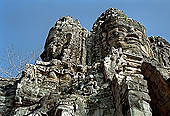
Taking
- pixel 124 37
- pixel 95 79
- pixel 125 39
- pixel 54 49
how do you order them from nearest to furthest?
pixel 95 79
pixel 125 39
pixel 124 37
pixel 54 49

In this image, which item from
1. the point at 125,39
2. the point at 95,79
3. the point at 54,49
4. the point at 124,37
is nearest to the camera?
the point at 95,79

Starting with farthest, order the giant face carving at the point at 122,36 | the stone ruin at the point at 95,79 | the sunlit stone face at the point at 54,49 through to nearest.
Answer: the sunlit stone face at the point at 54,49, the giant face carving at the point at 122,36, the stone ruin at the point at 95,79

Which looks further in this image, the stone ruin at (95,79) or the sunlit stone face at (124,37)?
the sunlit stone face at (124,37)

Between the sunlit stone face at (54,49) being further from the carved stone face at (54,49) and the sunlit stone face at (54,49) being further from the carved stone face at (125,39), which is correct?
the carved stone face at (125,39)

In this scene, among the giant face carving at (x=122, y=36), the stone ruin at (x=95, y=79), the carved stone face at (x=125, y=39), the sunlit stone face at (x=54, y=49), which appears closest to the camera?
the stone ruin at (x=95, y=79)

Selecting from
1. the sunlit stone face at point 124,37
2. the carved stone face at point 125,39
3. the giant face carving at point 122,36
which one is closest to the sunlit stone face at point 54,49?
the giant face carving at point 122,36

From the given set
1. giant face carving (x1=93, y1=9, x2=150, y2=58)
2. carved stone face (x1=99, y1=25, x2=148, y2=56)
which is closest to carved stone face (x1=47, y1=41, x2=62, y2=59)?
giant face carving (x1=93, y1=9, x2=150, y2=58)

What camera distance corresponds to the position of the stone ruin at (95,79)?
7052 mm

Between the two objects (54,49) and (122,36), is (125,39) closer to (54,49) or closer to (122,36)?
(122,36)

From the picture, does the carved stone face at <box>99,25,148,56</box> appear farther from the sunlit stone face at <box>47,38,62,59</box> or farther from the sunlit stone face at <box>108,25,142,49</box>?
the sunlit stone face at <box>47,38,62,59</box>

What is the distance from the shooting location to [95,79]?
992 cm

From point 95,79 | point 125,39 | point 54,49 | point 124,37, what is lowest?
point 95,79

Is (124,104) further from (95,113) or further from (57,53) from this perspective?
(57,53)

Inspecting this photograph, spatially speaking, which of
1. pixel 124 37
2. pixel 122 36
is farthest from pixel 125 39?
pixel 122 36
